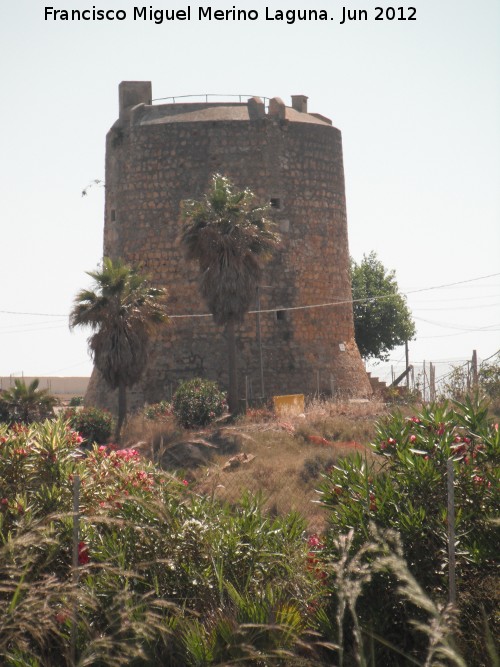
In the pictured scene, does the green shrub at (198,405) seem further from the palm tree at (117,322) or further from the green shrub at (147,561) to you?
the green shrub at (147,561)

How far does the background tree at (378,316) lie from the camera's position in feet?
144

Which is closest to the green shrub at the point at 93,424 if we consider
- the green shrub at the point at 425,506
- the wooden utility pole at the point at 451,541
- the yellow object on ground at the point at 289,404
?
the yellow object on ground at the point at 289,404

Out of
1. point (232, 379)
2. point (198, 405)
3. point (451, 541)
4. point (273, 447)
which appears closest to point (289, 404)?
point (232, 379)

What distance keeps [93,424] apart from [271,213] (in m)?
9.69

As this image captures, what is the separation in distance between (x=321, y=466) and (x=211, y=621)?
10588 millimetres

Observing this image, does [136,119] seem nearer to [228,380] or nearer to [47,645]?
[228,380]

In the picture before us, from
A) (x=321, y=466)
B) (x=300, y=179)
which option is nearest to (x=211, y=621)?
(x=321, y=466)

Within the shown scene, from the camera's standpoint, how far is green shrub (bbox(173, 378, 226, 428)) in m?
28.0

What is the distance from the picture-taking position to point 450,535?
8.12 meters

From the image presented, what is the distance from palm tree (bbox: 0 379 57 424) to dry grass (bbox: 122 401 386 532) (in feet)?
7.95

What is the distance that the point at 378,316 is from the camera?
144 ft

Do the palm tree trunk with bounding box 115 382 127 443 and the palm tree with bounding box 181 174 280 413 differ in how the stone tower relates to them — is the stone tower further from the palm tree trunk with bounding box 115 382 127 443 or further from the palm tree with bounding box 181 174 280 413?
the palm tree trunk with bounding box 115 382 127 443

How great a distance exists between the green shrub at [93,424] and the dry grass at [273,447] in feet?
1.97

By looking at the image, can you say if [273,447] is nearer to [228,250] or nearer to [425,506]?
[228,250]
